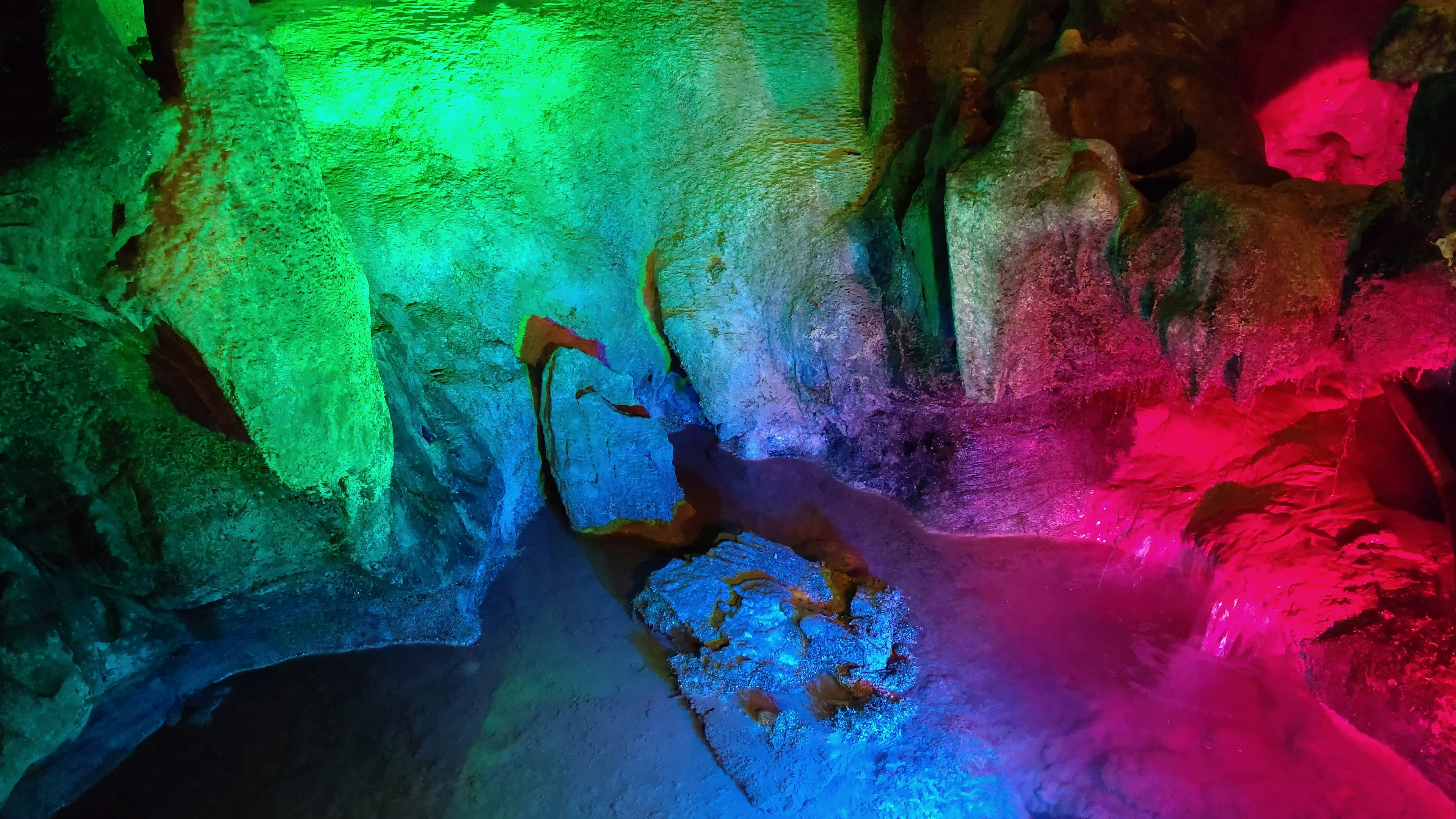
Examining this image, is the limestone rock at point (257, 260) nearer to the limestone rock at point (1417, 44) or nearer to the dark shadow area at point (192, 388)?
the dark shadow area at point (192, 388)

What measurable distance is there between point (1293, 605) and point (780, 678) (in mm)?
2755

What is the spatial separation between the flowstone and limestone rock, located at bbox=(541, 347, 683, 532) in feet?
2.01

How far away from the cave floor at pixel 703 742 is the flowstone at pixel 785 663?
120 mm

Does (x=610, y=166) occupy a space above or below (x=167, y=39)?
below

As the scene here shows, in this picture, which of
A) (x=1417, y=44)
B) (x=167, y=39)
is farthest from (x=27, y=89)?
(x=1417, y=44)

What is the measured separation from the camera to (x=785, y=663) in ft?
13.1

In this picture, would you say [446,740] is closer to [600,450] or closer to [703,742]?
[703,742]

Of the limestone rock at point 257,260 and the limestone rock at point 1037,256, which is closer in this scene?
the limestone rock at point 257,260

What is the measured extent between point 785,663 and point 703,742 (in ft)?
2.01

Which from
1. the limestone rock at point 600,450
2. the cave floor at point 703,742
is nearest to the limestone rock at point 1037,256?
the cave floor at point 703,742

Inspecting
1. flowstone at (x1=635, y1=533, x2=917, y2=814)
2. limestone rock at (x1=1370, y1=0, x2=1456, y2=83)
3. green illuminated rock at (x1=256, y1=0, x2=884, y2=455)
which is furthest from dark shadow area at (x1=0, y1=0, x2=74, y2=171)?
limestone rock at (x1=1370, y1=0, x2=1456, y2=83)

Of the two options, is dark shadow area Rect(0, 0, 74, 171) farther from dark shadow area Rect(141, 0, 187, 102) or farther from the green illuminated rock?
the green illuminated rock

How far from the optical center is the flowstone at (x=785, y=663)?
3.60 meters

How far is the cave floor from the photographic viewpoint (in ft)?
11.4
